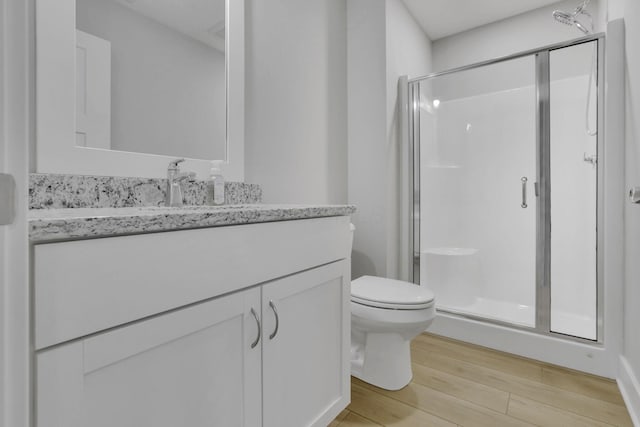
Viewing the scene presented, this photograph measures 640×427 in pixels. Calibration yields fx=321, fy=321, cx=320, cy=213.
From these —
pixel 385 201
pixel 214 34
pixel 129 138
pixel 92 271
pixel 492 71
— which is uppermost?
pixel 492 71

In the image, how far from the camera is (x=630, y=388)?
4.50 ft

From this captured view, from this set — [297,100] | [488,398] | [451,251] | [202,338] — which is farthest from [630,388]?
[297,100]

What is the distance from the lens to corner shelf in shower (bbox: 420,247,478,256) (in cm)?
238

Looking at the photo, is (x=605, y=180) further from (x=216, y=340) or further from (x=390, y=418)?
(x=216, y=340)

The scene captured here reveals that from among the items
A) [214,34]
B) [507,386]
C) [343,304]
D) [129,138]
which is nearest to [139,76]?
[129,138]

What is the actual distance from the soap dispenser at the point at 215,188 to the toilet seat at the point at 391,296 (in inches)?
29.2

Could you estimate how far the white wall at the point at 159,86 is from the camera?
1.07 m

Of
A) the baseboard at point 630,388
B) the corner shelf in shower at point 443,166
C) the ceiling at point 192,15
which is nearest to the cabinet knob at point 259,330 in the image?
the ceiling at point 192,15

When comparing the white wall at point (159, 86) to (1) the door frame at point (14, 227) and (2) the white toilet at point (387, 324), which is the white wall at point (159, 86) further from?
(2) the white toilet at point (387, 324)

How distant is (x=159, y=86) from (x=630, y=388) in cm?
229

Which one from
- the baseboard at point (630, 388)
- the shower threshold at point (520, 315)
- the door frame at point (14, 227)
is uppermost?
the door frame at point (14, 227)

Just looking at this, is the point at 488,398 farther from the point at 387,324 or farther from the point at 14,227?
the point at 14,227

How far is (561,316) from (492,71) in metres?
1.71

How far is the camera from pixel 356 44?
217 cm
